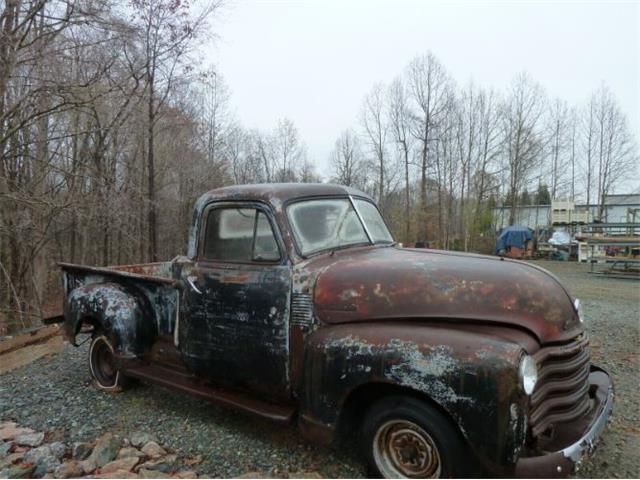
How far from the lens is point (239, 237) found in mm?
3662

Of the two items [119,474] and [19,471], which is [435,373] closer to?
[119,474]

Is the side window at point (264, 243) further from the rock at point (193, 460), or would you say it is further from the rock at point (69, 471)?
the rock at point (69, 471)

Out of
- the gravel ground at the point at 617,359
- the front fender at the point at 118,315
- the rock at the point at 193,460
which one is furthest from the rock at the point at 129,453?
the gravel ground at the point at 617,359

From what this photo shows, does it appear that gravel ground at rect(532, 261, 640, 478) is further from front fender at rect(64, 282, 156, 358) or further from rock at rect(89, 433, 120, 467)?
front fender at rect(64, 282, 156, 358)

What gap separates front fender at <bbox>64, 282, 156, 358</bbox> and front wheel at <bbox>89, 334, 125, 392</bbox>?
0.85ft

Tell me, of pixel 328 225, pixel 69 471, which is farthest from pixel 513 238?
pixel 69 471

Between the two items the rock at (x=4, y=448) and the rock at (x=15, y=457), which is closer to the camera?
the rock at (x=15, y=457)

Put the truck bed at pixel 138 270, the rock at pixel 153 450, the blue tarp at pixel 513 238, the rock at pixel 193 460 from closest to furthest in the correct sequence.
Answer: the rock at pixel 193 460, the rock at pixel 153 450, the truck bed at pixel 138 270, the blue tarp at pixel 513 238

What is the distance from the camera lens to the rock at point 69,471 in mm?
3047

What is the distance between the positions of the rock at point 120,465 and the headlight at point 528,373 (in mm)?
2770

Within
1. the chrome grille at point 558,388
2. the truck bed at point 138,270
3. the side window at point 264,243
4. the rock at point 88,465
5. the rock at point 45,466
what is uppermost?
the side window at point 264,243

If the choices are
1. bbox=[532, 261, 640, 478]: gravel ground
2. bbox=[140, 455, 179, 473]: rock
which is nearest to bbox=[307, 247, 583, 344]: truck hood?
bbox=[532, 261, 640, 478]: gravel ground

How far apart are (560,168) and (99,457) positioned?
3964 cm

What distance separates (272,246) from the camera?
11.3ft
